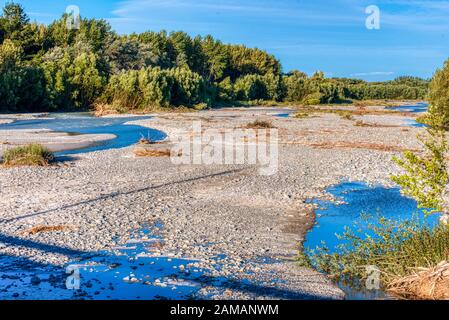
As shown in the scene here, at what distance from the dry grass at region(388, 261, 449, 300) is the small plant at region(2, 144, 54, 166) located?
1629 centimetres

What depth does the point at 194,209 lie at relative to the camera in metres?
15.2

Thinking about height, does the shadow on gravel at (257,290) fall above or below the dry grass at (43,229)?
below

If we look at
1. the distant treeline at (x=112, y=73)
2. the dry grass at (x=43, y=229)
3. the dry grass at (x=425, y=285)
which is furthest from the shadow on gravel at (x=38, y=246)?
the distant treeline at (x=112, y=73)

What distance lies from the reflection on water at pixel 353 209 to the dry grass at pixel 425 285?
2.58m

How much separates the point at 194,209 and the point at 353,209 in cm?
469

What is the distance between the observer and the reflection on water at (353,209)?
13.3 meters

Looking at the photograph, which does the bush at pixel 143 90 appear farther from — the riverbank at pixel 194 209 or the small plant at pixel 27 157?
the riverbank at pixel 194 209

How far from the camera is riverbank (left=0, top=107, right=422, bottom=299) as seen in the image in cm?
1051

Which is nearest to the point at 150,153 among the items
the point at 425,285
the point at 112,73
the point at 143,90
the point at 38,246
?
the point at 38,246

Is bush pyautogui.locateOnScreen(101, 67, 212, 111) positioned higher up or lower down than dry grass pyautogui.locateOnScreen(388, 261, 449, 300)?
higher up

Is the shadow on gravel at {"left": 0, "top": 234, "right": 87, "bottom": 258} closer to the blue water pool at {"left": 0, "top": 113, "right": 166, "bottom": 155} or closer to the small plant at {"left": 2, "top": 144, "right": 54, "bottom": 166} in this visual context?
the small plant at {"left": 2, "top": 144, "right": 54, "bottom": 166}

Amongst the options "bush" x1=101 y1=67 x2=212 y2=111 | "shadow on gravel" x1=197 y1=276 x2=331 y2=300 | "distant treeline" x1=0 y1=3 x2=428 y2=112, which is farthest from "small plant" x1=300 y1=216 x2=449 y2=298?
"bush" x1=101 y1=67 x2=212 y2=111
